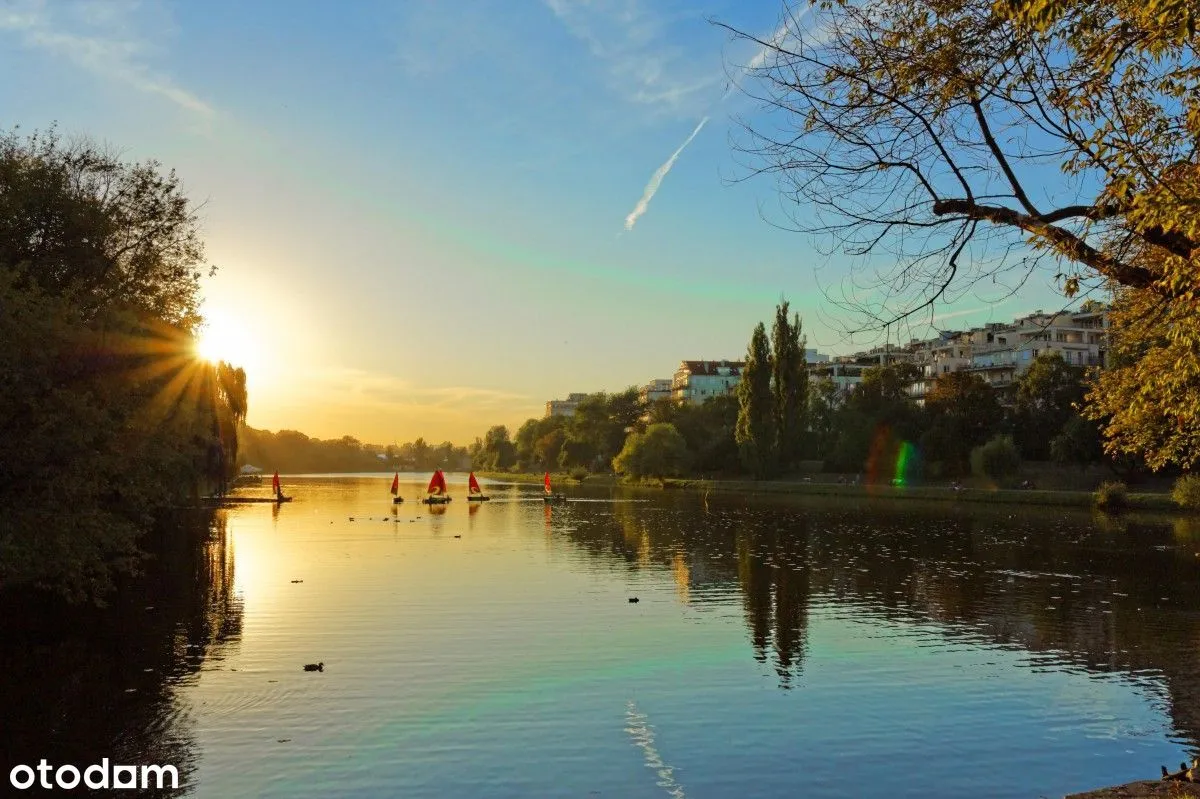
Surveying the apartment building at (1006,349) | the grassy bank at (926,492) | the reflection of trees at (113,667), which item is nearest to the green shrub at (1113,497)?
the grassy bank at (926,492)

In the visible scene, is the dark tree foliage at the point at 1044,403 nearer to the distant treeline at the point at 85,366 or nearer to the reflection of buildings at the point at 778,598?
Answer: the reflection of buildings at the point at 778,598

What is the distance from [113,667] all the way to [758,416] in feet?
299

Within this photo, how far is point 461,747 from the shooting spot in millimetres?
14602

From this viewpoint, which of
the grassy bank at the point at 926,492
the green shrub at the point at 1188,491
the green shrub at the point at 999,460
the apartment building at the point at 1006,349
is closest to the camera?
the green shrub at the point at 1188,491

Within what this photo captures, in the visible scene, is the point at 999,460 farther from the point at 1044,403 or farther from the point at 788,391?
the point at 788,391

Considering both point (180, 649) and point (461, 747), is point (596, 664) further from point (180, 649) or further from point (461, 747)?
point (180, 649)

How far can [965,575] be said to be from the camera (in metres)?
36.2

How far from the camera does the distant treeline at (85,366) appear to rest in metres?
21.3

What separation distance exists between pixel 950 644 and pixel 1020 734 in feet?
25.7

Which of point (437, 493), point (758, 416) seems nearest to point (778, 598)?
point (437, 493)

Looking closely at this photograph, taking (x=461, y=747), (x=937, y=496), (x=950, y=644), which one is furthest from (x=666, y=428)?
(x=461, y=747)

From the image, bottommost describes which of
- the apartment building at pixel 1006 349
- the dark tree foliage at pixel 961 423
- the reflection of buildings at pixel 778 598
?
the reflection of buildings at pixel 778 598

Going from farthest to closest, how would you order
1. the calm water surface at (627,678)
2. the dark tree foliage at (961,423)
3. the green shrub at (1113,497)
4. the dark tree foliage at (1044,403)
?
1. the dark tree foliage at (961,423)
2. the dark tree foliage at (1044,403)
3. the green shrub at (1113,497)
4. the calm water surface at (627,678)

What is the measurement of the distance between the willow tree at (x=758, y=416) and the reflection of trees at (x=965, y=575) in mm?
36200
